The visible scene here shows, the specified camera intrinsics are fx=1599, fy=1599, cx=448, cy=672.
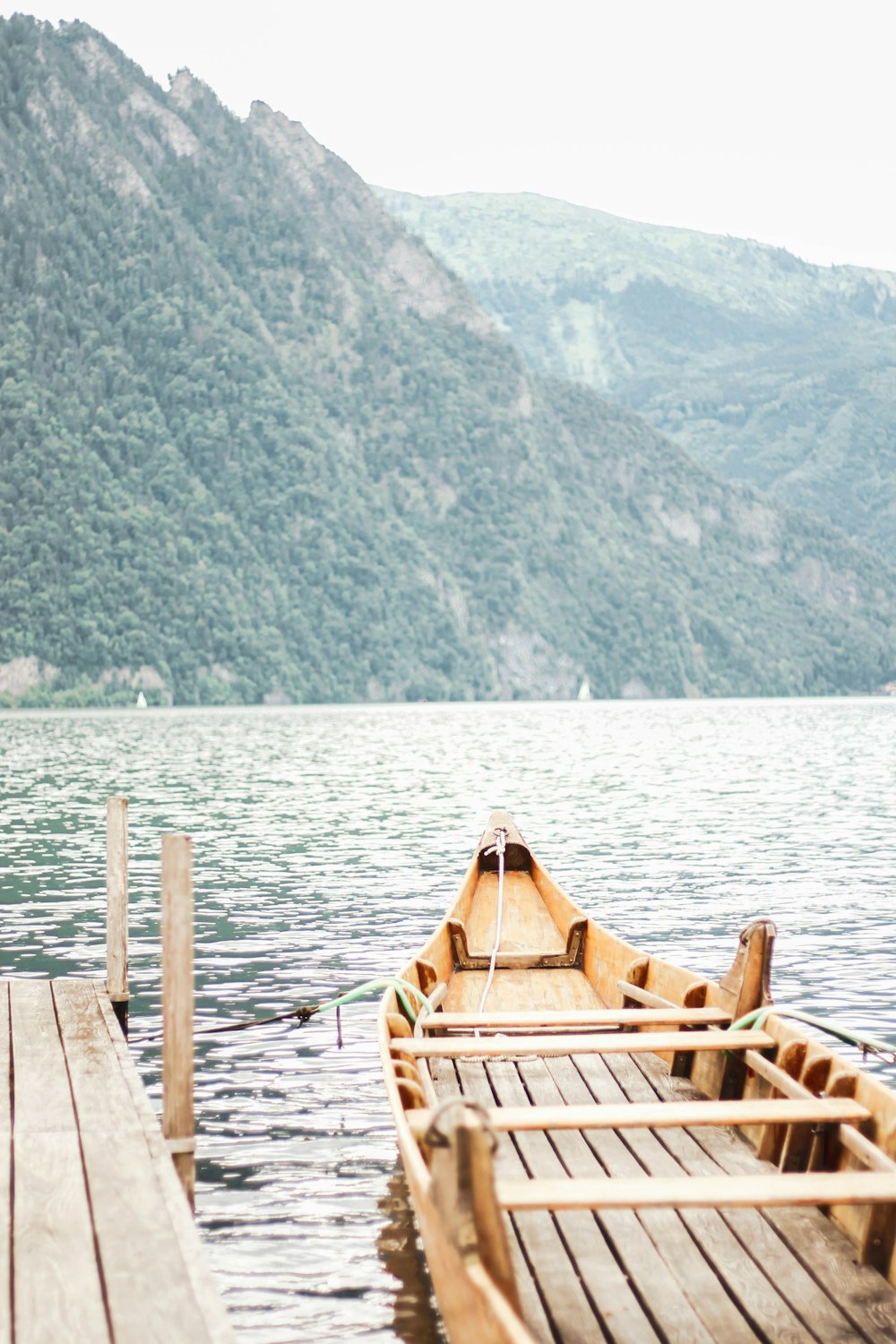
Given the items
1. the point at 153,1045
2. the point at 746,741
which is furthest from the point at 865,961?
the point at 746,741

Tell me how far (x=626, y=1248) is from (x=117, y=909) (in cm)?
670

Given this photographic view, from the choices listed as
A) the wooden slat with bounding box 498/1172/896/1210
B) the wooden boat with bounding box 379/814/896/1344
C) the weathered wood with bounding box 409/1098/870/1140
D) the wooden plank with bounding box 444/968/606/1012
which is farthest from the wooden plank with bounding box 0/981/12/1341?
the wooden plank with bounding box 444/968/606/1012

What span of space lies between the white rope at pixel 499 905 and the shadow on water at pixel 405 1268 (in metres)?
1.35

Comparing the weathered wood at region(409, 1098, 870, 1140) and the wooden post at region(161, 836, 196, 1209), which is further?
the wooden post at region(161, 836, 196, 1209)

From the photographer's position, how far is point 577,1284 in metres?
6.67

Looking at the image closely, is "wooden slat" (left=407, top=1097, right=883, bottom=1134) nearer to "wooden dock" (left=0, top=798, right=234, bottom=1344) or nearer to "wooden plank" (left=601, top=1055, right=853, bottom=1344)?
"wooden plank" (left=601, top=1055, right=853, bottom=1344)

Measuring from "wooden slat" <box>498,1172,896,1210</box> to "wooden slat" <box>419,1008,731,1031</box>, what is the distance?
2.97 meters

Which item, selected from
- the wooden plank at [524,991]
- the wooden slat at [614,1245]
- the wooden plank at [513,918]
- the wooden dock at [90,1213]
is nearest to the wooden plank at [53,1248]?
the wooden dock at [90,1213]

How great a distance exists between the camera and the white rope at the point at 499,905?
11953 millimetres

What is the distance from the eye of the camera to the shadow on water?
27.2ft

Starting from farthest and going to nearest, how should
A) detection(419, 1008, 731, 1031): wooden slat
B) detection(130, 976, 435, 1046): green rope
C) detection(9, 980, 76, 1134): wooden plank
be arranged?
detection(130, 976, 435, 1046): green rope
detection(419, 1008, 731, 1031): wooden slat
detection(9, 980, 76, 1134): wooden plank

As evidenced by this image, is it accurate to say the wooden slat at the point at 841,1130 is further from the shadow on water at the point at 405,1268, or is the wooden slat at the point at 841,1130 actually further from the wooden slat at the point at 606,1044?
the shadow on water at the point at 405,1268

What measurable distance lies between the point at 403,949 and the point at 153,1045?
6045mm

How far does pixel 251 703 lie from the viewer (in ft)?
565
